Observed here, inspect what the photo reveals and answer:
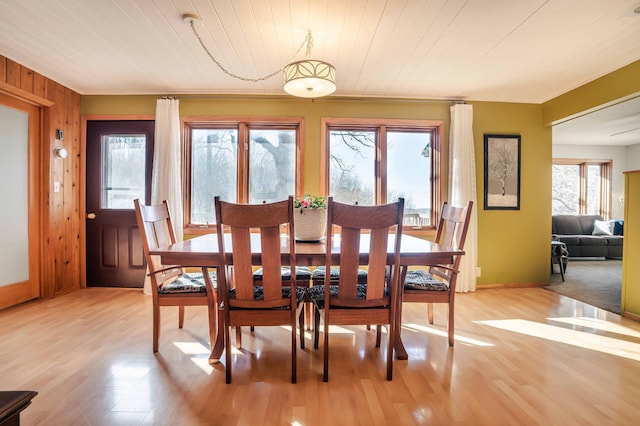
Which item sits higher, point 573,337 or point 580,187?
point 580,187

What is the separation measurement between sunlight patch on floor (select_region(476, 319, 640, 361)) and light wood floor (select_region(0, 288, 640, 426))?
0.01 m

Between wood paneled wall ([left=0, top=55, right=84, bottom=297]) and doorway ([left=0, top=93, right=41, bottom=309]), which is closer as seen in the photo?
doorway ([left=0, top=93, right=41, bottom=309])

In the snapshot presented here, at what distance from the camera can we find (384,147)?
159 inches

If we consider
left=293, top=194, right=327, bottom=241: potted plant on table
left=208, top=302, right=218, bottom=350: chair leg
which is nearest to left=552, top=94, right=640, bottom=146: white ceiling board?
left=293, top=194, right=327, bottom=241: potted plant on table

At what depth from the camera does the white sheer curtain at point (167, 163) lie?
12.4 ft

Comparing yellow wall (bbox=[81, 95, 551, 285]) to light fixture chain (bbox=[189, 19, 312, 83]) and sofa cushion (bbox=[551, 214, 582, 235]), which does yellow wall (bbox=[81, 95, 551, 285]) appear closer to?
light fixture chain (bbox=[189, 19, 312, 83])

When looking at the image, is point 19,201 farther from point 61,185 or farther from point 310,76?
point 310,76

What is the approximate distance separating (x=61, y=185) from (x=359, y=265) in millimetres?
3680


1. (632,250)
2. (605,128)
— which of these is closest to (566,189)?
(605,128)

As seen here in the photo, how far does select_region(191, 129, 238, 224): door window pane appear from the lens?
13.2ft

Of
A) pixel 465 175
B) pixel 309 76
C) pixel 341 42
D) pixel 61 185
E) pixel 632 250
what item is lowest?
pixel 632 250

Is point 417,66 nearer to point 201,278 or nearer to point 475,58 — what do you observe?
point 475,58

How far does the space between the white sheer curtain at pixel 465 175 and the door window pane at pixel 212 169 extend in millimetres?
2661

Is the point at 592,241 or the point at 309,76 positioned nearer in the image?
the point at 309,76
